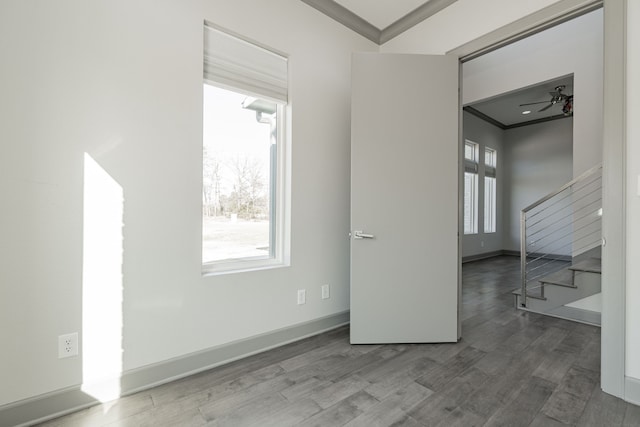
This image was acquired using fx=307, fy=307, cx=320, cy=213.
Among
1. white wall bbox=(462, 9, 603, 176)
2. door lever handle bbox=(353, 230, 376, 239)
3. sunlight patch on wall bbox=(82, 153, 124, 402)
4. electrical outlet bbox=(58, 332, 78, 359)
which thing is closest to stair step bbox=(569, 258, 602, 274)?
white wall bbox=(462, 9, 603, 176)

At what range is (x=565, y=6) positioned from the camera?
1.98 metres

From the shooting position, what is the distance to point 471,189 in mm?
6871

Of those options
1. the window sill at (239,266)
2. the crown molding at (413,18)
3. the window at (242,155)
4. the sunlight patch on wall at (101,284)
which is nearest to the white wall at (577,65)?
the crown molding at (413,18)

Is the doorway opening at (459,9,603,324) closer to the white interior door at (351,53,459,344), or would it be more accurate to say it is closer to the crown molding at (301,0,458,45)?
the white interior door at (351,53,459,344)

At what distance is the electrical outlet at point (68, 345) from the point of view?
5.27 feet

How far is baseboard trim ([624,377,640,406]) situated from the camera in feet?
5.57

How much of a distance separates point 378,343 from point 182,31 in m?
2.65

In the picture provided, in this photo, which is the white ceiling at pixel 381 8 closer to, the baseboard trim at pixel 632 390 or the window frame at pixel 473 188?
the baseboard trim at pixel 632 390

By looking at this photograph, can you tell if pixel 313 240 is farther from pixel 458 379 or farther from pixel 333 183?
pixel 458 379

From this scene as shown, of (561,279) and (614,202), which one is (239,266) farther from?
(561,279)

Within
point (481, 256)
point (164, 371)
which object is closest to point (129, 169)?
point (164, 371)

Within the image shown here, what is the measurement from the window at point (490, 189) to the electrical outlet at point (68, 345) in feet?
25.2

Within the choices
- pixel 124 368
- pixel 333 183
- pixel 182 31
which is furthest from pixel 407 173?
pixel 124 368

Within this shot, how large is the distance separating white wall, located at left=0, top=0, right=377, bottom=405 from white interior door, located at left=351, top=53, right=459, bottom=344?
0.48 metres
